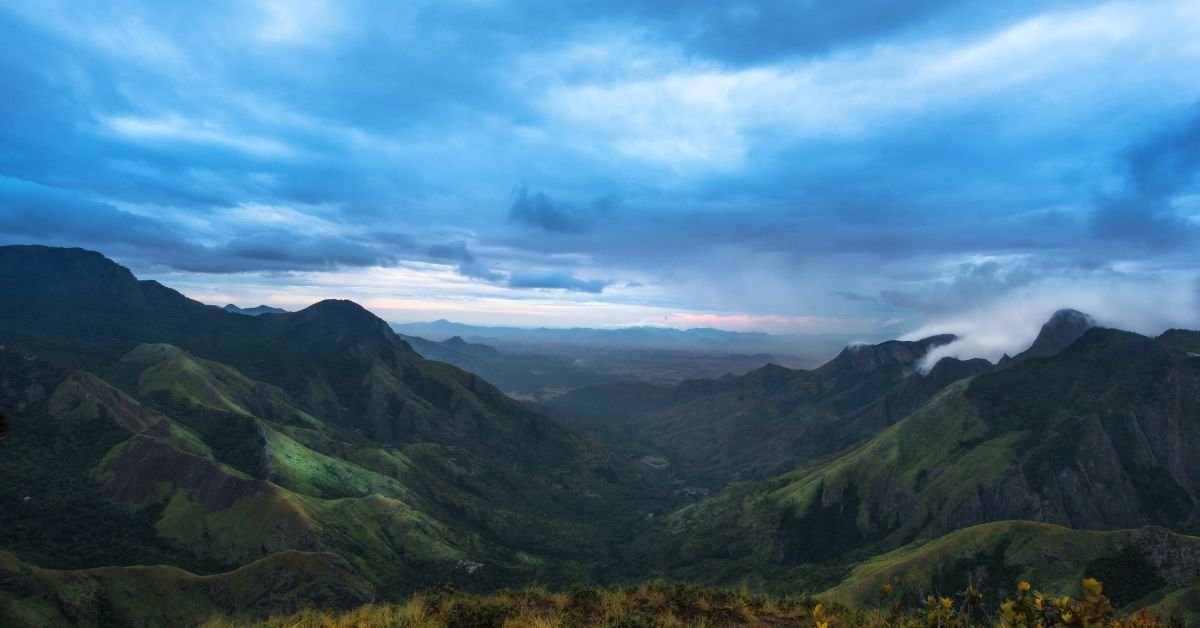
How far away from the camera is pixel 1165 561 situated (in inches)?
4867

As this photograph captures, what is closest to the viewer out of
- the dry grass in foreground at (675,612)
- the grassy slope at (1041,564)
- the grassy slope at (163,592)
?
the dry grass in foreground at (675,612)

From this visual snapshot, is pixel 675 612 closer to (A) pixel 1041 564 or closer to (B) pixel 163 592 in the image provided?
(B) pixel 163 592

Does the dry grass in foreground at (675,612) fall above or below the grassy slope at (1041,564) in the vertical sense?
above

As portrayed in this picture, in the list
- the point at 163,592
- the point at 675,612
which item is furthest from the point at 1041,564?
the point at 163,592

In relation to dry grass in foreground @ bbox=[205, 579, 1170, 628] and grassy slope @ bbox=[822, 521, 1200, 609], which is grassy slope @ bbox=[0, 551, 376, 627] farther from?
grassy slope @ bbox=[822, 521, 1200, 609]

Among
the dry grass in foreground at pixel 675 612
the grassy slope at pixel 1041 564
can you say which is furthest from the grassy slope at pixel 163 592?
the grassy slope at pixel 1041 564

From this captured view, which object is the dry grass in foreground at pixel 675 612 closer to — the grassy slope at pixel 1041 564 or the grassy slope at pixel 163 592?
the grassy slope at pixel 163 592

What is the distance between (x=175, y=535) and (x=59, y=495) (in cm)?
4452

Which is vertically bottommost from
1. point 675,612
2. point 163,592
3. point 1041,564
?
point 163,592

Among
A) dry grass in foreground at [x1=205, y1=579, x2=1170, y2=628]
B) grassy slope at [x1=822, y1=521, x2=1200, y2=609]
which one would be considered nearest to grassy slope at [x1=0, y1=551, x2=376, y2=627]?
dry grass in foreground at [x1=205, y1=579, x2=1170, y2=628]

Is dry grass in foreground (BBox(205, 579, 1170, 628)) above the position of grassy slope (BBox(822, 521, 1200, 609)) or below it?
above

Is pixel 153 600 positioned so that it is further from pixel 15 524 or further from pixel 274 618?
pixel 274 618

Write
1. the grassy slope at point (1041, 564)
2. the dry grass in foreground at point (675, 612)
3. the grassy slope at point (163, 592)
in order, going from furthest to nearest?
the grassy slope at point (1041, 564) < the grassy slope at point (163, 592) < the dry grass in foreground at point (675, 612)

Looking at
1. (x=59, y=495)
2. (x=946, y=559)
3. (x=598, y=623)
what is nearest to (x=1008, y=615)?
(x=598, y=623)
